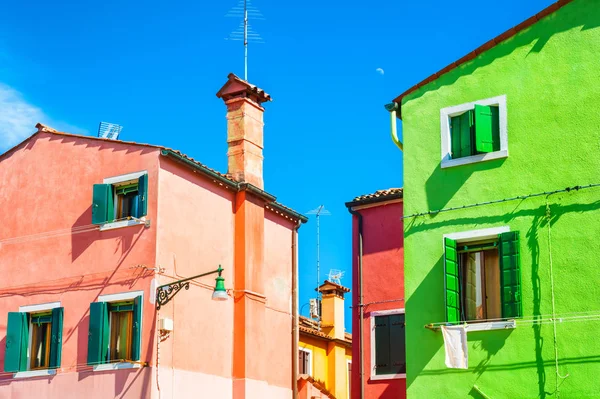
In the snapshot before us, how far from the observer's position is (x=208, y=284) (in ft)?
77.1

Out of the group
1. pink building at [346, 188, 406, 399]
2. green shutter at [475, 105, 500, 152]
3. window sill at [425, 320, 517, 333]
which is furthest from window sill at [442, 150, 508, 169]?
pink building at [346, 188, 406, 399]

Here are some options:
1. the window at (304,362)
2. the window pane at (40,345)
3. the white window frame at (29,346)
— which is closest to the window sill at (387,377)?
the window at (304,362)

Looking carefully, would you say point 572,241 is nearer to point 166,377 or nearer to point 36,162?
point 166,377

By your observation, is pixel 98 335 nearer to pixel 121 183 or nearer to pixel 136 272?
pixel 136 272

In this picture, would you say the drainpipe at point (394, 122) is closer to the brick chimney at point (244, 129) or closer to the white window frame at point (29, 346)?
the brick chimney at point (244, 129)

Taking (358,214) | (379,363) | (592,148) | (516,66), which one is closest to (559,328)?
(592,148)

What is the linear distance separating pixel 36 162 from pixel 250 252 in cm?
591

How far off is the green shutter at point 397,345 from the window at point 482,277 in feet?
20.3

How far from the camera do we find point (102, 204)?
22922 mm

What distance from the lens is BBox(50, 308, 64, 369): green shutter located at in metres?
22.6

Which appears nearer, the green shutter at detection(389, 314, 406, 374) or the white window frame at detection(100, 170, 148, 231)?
the white window frame at detection(100, 170, 148, 231)

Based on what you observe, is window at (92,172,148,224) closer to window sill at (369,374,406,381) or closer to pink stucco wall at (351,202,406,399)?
pink stucco wall at (351,202,406,399)

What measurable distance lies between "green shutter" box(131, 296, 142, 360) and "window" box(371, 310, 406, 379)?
570 cm

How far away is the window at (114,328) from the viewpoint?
856 inches
